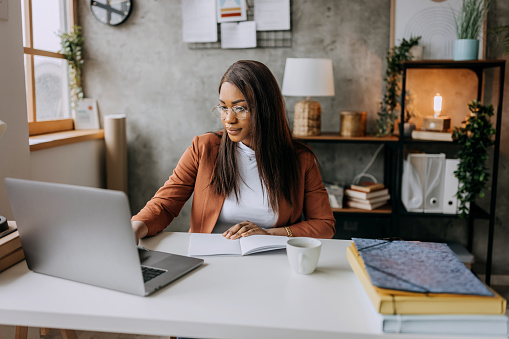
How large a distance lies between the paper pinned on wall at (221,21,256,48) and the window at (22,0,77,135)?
1052 mm

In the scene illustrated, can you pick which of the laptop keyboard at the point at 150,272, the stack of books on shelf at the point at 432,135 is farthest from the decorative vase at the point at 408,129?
the laptop keyboard at the point at 150,272

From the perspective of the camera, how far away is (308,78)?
9.20ft

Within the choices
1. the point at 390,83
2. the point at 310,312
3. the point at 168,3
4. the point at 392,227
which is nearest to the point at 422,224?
the point at 392,227

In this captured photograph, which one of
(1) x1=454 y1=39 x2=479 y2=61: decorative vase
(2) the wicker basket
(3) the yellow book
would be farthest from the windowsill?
(1) x1=454 y1=39 x2=479 y2=61: decorative vase

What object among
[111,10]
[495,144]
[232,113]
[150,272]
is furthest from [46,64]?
[495,144]

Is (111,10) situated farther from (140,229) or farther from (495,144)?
(495,144)

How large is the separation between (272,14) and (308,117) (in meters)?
0.74

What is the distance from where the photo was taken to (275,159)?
1.82 metres

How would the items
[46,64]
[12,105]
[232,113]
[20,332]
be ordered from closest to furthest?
[20,332], [232,113], [12,105], [46,64]

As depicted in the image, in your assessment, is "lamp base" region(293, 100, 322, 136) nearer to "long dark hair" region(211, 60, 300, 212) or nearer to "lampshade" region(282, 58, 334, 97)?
"lampshade" region(282, 58, 334, 97)

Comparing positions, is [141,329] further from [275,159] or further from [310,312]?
[275,159]

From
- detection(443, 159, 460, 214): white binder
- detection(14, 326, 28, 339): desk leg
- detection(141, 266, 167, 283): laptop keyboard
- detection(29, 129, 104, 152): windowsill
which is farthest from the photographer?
detection(443, 159, 460, 214): white binder

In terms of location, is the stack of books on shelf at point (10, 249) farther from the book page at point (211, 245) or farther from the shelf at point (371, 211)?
the shelf at point (371, 211)

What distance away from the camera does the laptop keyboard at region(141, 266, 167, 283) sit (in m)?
1.12
